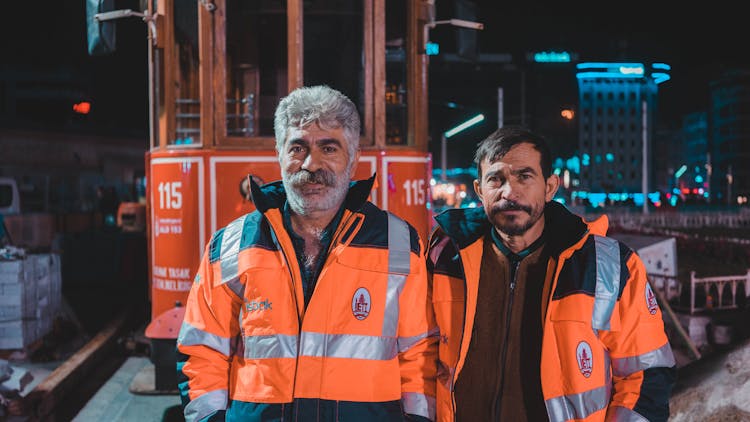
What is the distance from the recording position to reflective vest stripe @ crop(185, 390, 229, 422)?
2.17 metres

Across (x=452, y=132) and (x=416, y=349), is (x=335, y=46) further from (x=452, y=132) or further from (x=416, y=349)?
(x=452, y=132)

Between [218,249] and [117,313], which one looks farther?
[117,313]

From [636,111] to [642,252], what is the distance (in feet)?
418

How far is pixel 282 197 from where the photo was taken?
2475mm

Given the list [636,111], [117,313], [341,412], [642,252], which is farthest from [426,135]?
[636,111]

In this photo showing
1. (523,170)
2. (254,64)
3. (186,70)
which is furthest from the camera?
(254,64)

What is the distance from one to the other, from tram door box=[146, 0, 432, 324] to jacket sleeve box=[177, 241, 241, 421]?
2735 millimetres

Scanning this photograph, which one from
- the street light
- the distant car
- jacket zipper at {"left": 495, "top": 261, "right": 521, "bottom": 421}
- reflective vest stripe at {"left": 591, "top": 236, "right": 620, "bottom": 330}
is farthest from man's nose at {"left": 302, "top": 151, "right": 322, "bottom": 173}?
the distant car

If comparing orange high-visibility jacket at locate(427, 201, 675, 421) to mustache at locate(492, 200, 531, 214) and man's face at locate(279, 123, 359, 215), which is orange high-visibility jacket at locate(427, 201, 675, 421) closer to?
mustache at locate(492, 200, 531, 214)

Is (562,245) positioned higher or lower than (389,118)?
lower

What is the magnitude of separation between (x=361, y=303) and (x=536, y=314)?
2.18ft

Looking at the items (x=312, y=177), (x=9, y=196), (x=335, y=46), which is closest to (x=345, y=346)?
(x=312, y=177)

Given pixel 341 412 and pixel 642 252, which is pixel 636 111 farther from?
pixel 341 412

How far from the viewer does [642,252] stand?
944 centimetres
